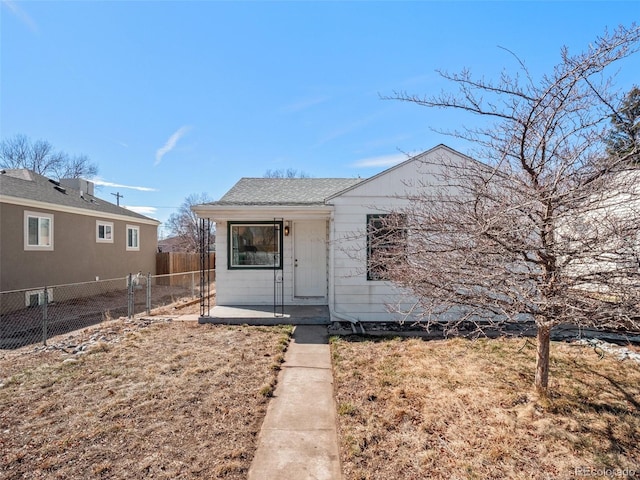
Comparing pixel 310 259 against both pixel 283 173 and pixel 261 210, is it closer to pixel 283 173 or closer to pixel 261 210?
pixel 261 210

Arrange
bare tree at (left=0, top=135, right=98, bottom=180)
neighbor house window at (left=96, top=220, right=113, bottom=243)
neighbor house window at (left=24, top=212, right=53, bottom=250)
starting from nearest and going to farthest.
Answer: neighbor house window at (left=24, top=212, right=53, bottom=250) < neighbor house window at (left=96, top=220, right=113, bottom=243) < bare tree at (left=0, top=135, right=98, bottom=180)

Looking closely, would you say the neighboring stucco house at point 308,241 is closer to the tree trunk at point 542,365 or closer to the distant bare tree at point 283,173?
the tree trunk at point 542,365

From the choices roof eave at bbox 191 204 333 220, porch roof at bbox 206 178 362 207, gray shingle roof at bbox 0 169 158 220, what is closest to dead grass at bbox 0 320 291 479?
roof eave at bbox 191 204 333 220

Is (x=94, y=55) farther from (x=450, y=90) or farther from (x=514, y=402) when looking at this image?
(x=514, y=402)

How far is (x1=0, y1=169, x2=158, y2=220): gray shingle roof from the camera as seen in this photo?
937 cm

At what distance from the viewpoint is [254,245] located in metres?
7.86

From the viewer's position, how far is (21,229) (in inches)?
354

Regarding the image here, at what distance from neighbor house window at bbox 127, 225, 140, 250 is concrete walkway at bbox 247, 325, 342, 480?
12890 mm

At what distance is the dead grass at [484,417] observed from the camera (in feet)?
7.57

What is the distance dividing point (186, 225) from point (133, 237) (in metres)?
16.6

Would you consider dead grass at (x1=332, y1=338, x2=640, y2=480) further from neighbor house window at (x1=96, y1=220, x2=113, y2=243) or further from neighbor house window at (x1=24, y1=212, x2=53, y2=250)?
neighbor house window at (x1=96, y1=220, x2=113, y2=243)

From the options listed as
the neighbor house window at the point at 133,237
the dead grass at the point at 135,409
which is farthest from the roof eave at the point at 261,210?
the neighbor house window at the point at 133,237

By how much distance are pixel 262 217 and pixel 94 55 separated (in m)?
6.64

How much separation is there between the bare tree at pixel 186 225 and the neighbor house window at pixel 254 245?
17.6 meters
